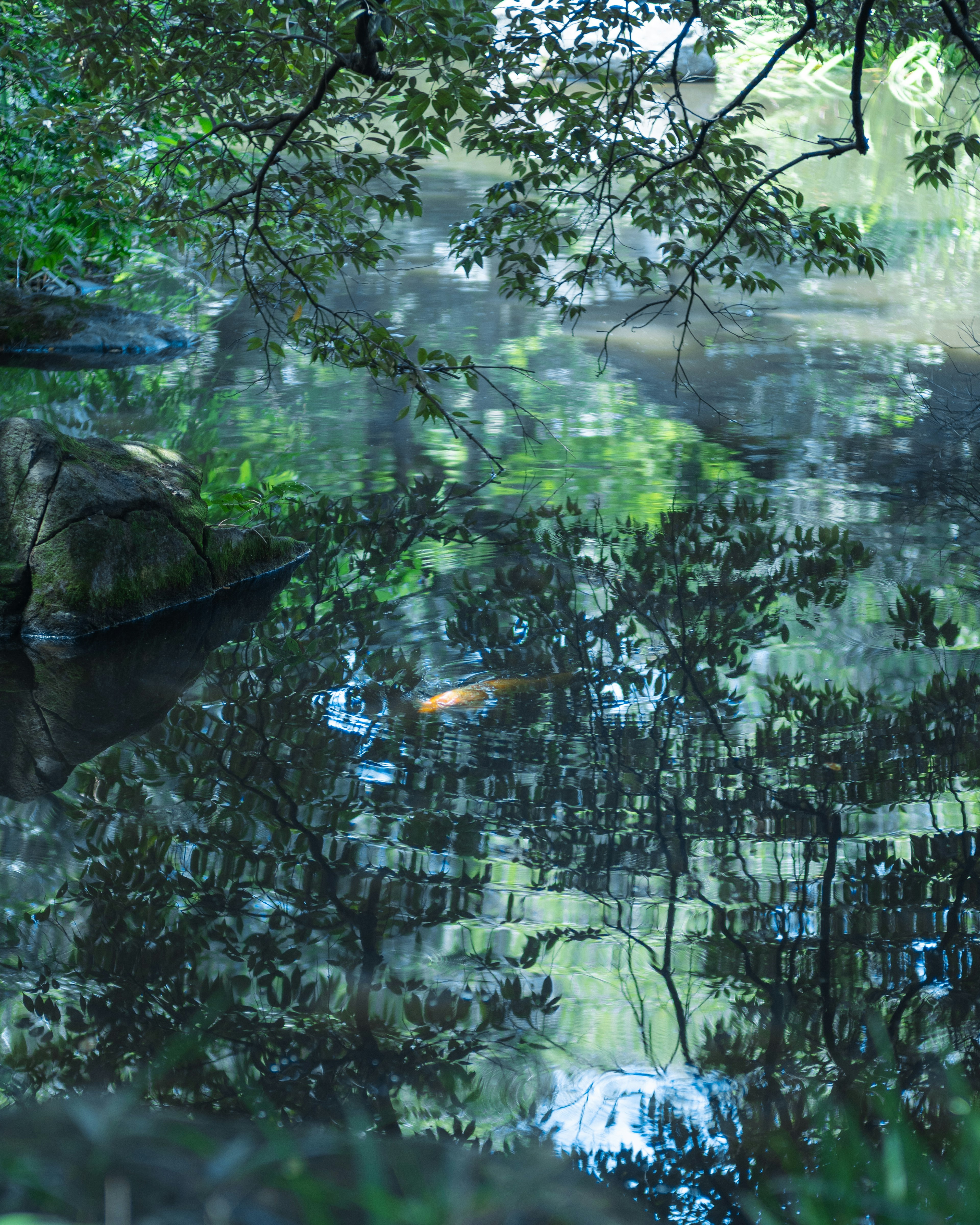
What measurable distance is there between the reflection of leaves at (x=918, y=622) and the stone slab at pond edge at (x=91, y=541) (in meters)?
3.34

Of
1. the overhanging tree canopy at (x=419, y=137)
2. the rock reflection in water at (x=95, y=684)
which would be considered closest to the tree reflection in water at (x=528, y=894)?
the rock reflection in water at (x=95, y=684)

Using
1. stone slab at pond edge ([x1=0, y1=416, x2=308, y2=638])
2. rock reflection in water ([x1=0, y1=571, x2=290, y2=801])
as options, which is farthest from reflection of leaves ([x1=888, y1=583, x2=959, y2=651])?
stone slab at pond edge ([x1=0, y1=416, x2=308, y2=638])

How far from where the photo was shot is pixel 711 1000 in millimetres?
3041

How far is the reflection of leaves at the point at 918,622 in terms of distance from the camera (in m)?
5.20

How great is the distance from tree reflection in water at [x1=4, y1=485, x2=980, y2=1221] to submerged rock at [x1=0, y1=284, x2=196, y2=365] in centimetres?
666

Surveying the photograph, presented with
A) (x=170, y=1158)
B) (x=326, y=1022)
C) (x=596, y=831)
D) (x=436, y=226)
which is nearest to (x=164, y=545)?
(x=596, y=831)

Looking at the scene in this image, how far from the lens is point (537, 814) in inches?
153

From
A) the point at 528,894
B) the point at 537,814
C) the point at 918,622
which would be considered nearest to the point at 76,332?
the point at 918,622

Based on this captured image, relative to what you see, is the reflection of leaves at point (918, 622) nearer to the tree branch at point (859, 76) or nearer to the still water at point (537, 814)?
the still water at point (537, 814)

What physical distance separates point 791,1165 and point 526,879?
1.54 meters

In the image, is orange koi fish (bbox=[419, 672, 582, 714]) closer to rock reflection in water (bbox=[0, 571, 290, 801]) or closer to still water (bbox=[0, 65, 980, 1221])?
still water (bbox=[0, 65, 980, 1221])

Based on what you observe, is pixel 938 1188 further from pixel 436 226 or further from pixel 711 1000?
pixel 436 226

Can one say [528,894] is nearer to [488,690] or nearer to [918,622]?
[488,690]

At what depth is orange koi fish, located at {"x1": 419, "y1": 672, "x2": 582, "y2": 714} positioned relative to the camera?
15.0 feet
